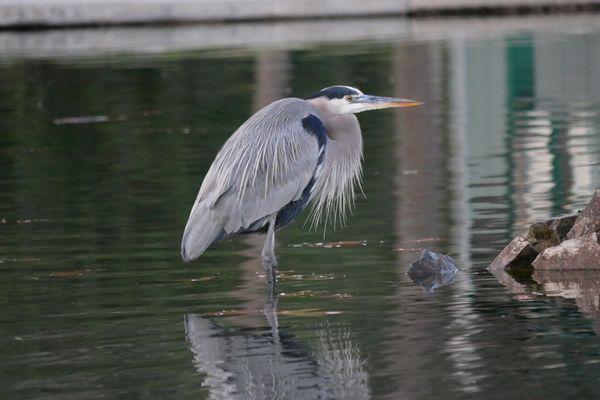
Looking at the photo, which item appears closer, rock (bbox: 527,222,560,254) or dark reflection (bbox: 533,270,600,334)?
dark reflection (bbox: 533,270,600,334)

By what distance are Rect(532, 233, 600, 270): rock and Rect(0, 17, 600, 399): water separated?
12cm

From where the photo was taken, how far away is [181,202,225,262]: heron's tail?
10945 millimetres

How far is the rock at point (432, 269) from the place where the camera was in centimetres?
1080

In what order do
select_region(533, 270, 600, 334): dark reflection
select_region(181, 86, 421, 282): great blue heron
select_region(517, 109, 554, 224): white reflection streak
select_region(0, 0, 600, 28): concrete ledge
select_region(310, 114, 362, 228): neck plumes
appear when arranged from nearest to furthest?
select_region(533, 270, 600, 334): dark reflection
select_region(181, 86, 421, 282): great blue heron
select_region(310, 114, 362, 228): neck plumes
select_region(517, 109, 554, 224): white reflection streak
select_region(0, 0, 600, 28): concrete ledge

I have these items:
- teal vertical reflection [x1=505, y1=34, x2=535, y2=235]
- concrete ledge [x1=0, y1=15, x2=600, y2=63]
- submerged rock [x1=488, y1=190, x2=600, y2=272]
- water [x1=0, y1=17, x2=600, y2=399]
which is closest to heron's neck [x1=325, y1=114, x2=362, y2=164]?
water [x1=0, y1=17, x2=600, y2=399]

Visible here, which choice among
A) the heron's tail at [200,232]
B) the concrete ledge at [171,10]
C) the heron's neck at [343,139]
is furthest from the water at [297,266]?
the concrete ledge at [171,10]

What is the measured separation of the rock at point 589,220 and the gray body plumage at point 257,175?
1734 mm

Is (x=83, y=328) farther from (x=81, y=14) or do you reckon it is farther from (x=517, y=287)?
(x=81, y=14)

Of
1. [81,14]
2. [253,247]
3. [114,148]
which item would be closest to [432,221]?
[253,247]

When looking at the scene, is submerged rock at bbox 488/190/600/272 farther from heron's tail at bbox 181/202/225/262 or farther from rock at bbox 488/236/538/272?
heron's tail at bbox 181/202/225/262

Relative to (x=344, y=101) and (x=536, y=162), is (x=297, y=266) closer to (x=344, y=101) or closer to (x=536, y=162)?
(x=344, y=101)

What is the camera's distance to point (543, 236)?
1111 centimetres

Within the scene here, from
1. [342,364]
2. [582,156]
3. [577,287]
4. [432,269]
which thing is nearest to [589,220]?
[577,287]

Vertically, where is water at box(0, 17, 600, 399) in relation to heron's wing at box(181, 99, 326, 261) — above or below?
below
